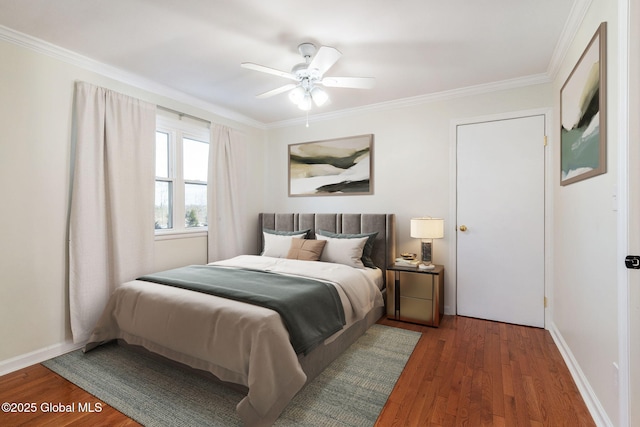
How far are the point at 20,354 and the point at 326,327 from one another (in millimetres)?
2387

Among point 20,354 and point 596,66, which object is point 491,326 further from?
point 20,354

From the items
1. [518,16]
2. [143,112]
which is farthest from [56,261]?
[518,16]

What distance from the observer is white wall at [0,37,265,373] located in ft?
7.54

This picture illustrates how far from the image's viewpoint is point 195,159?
151 inches

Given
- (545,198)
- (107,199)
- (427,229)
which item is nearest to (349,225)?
(427,229)

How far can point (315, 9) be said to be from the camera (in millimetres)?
2055

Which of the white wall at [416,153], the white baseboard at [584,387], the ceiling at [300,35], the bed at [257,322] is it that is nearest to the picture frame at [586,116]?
the ceiling at [300,35]

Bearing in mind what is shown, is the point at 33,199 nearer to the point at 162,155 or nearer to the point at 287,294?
the point at 162,155

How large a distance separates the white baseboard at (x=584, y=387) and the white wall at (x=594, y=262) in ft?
0.03

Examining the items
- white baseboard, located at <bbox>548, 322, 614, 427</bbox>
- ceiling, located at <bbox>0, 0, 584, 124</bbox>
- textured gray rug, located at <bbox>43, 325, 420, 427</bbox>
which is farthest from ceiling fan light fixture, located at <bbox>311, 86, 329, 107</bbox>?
white baseboard, located at <bbox>548, 322, 614, 427</bbox>

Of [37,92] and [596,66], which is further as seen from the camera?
[37,92]

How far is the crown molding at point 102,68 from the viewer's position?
233cm

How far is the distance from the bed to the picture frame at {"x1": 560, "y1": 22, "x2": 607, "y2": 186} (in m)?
1.81

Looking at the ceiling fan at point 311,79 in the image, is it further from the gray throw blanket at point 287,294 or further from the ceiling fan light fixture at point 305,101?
the gray throw blanket at point 287,294
